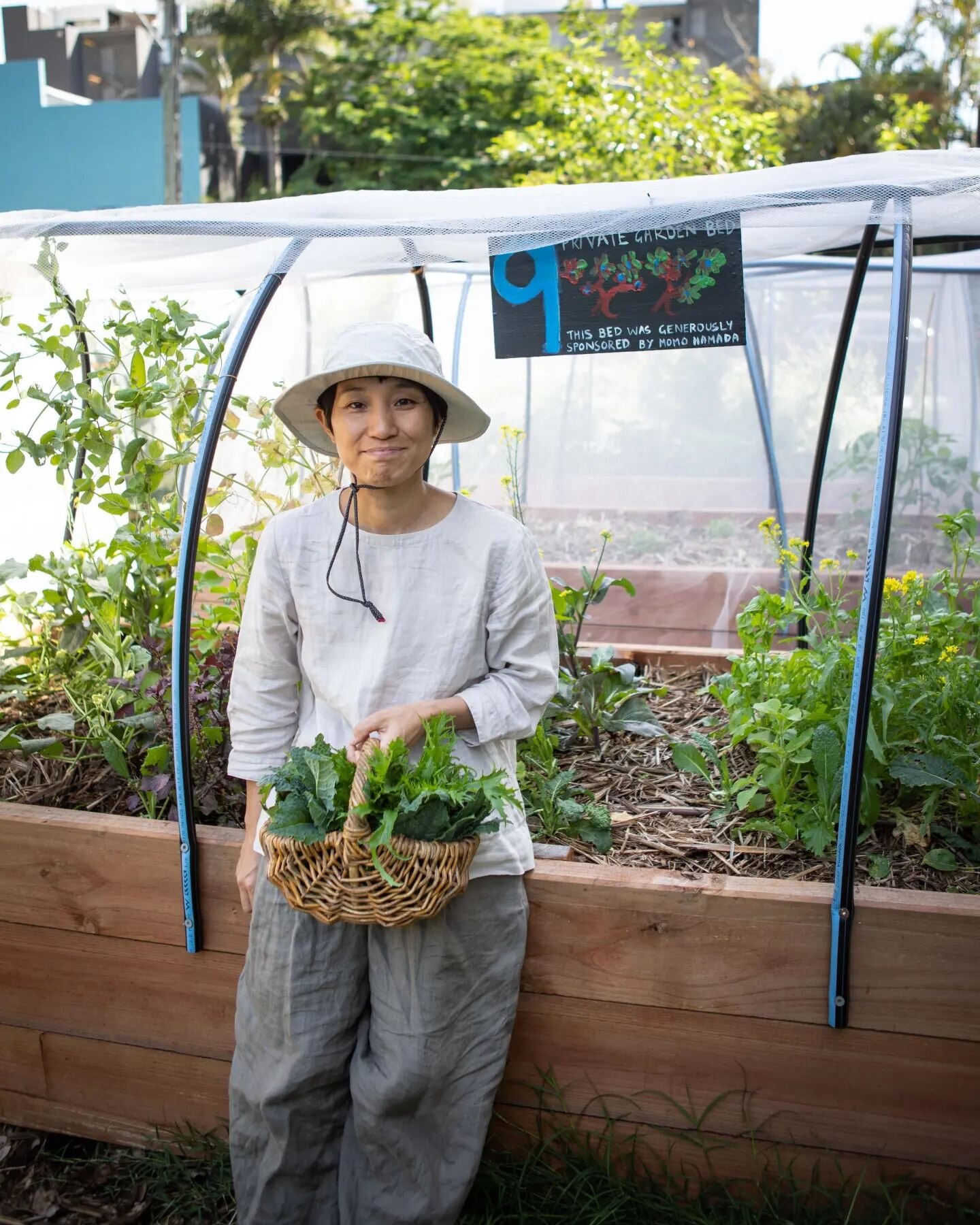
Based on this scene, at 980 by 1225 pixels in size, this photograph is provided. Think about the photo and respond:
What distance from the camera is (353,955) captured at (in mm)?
1879

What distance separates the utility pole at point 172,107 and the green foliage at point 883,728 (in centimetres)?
1556

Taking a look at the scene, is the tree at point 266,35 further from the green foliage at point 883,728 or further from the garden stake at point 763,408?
the green foliage at point 883,728

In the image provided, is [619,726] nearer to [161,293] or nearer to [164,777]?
[164,777]

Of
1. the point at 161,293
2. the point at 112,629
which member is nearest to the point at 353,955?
the point at 112,629

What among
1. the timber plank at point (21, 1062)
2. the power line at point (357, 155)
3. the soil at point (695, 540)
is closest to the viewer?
the timber plank at point (21, 1062)

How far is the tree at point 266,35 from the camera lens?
76.8 ft

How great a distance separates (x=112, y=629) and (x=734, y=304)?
174 cm

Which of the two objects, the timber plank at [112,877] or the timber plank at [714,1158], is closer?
the timber plank at [714,1158]

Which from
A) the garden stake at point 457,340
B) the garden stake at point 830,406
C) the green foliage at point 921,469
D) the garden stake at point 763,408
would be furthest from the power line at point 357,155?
the garden stake at point 830,406

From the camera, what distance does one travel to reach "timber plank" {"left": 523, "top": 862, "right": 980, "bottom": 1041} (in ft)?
5.98

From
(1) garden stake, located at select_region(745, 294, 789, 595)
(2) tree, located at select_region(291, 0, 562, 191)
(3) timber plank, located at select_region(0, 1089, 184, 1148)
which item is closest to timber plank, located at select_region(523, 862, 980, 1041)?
(3) timber plank, located at select_region(0, 1089, 184, 1148)

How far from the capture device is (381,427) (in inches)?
70.2

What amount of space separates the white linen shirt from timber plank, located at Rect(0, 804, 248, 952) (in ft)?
1.04

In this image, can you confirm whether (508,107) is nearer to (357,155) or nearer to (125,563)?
(357,155)
